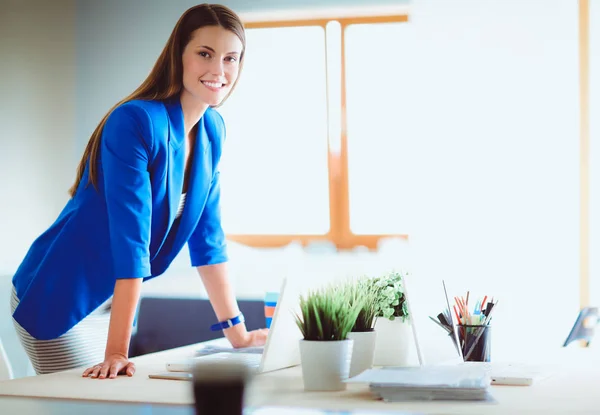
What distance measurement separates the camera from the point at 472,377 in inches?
52.1

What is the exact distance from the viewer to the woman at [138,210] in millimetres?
1688

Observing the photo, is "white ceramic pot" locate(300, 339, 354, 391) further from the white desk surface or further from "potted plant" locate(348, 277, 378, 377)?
"potted plant" locate(348, 277, 378, 377)

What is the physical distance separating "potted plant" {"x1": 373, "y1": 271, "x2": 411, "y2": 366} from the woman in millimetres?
361

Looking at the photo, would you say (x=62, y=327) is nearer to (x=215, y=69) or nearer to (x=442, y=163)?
(x=215, y=69)

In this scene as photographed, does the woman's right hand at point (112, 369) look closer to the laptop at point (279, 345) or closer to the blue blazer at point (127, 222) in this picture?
the laptop at point (279, 345)

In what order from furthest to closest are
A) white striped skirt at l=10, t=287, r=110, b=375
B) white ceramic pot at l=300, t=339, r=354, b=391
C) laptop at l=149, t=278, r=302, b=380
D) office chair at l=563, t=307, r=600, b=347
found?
office chair at l=563, t=307, r=600, b=347, white striped skirt at l=10, t=287, r=110, b=375, laptop at l=149, t=278, r=302, b=380, white ceramic pot at l=300, t=339, r=354, b=391

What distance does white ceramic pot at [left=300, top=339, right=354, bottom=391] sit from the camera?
1370 mm

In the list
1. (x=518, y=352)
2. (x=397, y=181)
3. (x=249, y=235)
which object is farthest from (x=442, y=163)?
(x=518, y=352)

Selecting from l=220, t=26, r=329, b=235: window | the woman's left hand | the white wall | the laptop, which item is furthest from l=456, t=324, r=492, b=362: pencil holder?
the white wall

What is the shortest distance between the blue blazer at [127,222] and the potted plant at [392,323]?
491 millimetres

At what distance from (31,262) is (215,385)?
1381 millimetres

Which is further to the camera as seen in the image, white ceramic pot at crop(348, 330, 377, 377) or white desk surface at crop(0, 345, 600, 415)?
white ceramic pot at crop(348, 330, 377, 377)

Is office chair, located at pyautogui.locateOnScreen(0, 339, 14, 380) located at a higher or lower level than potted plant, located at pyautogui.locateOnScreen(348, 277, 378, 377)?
lower

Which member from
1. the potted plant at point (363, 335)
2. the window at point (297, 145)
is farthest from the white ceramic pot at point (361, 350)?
the window at point (297, 145)
